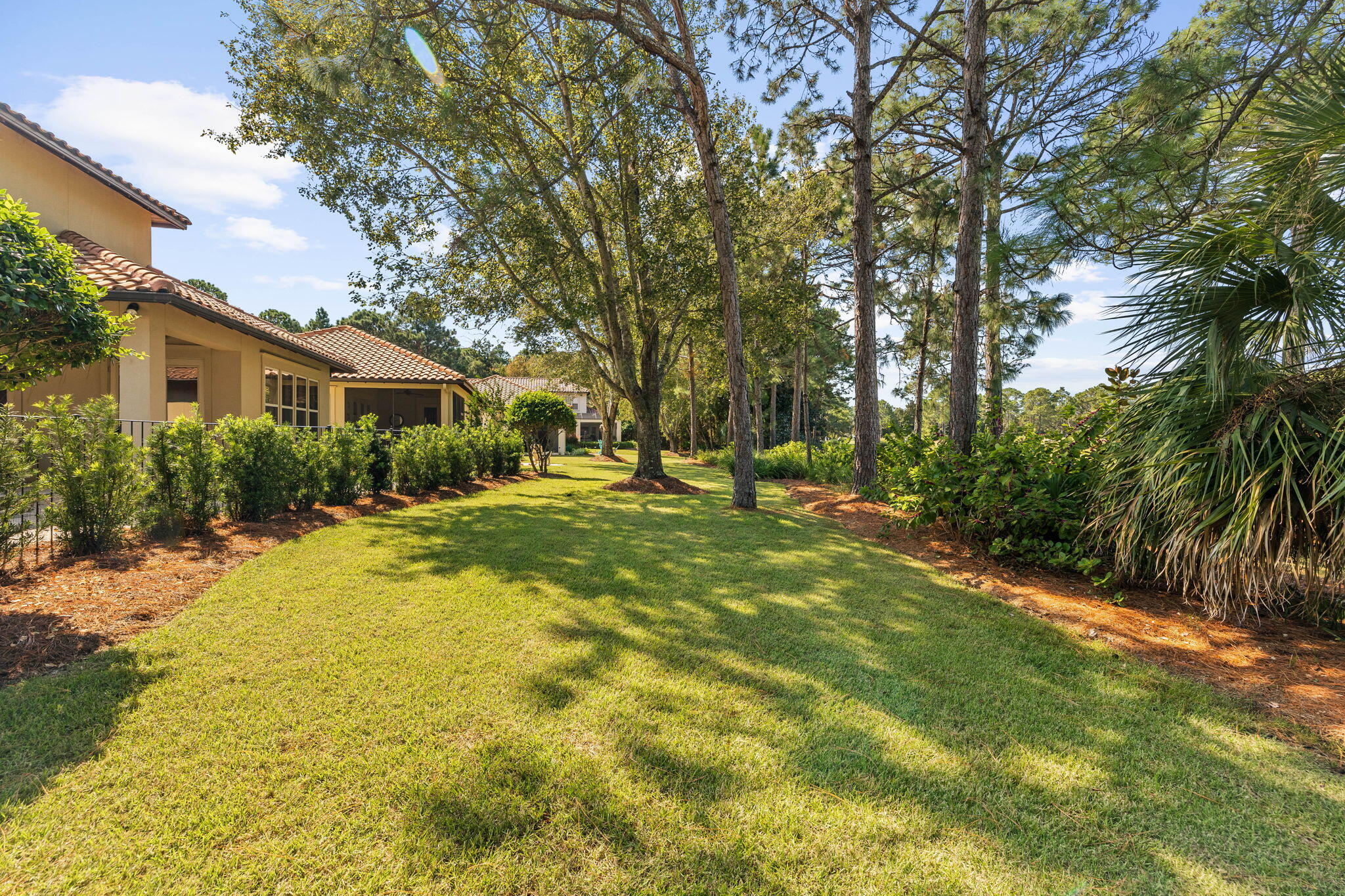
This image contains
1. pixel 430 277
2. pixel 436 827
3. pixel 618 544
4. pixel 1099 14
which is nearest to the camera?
pixel 436 827

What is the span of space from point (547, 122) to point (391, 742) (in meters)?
12.4

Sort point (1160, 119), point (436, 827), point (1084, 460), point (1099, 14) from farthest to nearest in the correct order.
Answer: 1. point (1099, 14)
2. point (1160, 119)
3. point (1084, 460)
4. point (436, 827)

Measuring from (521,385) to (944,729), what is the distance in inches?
1805

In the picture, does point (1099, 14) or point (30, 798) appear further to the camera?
point (1099, 14)

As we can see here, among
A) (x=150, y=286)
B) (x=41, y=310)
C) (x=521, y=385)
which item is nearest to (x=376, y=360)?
(x=150, y=286)

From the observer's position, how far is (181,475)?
5848mm

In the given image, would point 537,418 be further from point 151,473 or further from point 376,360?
point 151,473

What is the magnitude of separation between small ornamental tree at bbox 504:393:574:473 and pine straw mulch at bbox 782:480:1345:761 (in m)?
13.1

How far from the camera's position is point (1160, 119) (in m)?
6.30

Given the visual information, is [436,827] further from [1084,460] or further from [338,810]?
[1084,460]

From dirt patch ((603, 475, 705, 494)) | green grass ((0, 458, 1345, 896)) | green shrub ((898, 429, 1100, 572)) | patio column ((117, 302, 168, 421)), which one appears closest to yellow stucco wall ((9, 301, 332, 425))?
patio column ((117, 302, 168, 421))

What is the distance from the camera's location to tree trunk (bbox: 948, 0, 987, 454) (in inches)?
278

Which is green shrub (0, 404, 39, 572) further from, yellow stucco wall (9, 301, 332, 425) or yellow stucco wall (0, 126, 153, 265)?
yellow stucco wall (0, 126, 153, 265)

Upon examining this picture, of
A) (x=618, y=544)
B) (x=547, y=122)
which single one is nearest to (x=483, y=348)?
(x=547, y=122)
